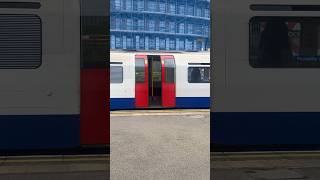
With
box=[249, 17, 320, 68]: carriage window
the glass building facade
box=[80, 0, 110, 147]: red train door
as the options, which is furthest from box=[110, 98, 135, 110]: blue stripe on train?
the glass building facade

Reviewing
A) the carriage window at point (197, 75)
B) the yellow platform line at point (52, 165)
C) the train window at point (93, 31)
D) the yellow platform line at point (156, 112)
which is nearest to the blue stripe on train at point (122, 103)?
the yellow platform line at point (156, 112)

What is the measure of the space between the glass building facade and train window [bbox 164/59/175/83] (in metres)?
42.1

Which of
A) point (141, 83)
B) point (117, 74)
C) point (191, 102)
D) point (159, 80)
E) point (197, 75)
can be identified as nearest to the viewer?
point (117, 74)

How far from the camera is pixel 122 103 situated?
1515 centimetres

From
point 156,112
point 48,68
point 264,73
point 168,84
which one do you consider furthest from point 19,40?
point 168,84

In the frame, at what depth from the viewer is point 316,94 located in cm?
463

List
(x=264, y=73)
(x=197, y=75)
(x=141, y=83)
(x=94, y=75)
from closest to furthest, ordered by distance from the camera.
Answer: (x=94, y=75), (x=264, y=73), (x=141, y=83), (x=197, y=75)

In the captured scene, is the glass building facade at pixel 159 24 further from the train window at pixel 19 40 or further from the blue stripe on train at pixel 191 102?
the train window at pixel 19 40

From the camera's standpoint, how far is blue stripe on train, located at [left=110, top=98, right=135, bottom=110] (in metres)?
15.1

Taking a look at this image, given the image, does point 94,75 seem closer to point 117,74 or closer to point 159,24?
point 117,74

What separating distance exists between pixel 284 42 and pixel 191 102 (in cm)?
1124

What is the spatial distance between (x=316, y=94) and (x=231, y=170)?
Result: 63.2 inches

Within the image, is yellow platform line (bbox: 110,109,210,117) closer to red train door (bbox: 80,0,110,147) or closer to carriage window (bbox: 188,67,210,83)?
carriage window (bbox: 188,67,210,83)

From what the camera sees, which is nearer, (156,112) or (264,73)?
(264,73)
